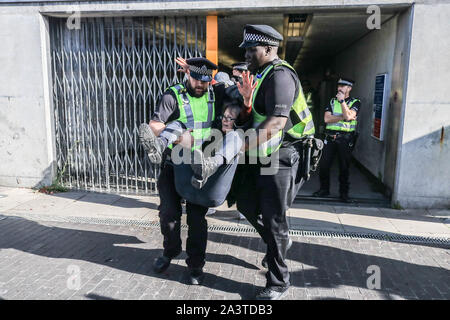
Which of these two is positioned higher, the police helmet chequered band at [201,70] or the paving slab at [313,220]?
the police helmet chequered band at [201,70]

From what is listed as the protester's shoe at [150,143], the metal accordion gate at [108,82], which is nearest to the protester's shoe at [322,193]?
the metal accordion gate at [108,82]

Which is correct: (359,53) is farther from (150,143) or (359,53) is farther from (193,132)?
(150,143)

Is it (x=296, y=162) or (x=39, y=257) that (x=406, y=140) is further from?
(x=39, y=257)

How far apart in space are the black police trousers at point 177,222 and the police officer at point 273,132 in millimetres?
569

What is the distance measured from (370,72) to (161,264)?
649cm

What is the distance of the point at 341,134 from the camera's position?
619cm

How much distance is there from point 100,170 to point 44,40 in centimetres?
237

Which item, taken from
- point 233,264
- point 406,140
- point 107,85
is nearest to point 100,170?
point 107,85

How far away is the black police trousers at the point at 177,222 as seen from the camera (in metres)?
3.34

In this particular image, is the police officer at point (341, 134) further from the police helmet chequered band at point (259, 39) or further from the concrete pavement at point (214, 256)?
the police helmet chequered band at point (259, 39)

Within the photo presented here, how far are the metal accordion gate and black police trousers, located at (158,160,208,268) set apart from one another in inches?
112

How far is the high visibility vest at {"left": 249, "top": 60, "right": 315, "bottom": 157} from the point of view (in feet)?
9.77

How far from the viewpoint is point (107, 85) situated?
20.8ft

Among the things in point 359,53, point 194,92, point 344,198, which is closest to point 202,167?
point 194,92
